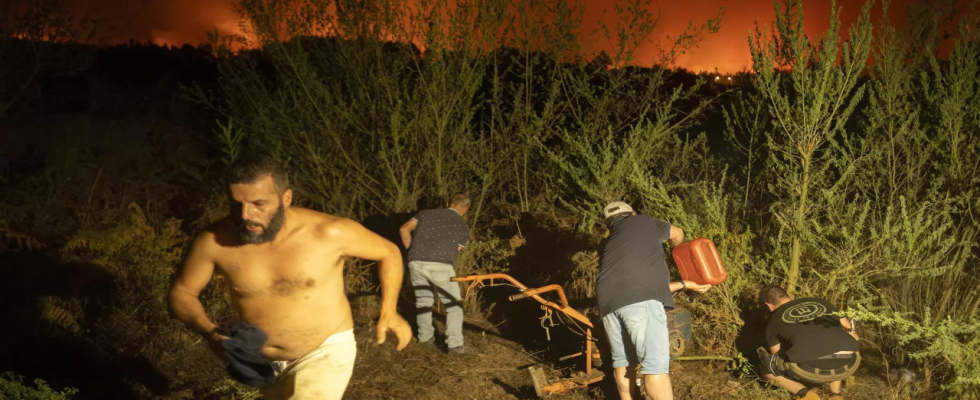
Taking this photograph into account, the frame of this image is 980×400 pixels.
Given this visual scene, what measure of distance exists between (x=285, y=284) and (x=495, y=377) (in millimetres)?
3346

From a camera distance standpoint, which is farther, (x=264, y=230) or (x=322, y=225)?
(x=322, y=225)

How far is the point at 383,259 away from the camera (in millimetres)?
3367

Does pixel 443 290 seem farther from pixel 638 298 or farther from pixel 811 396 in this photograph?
pixel 811 396

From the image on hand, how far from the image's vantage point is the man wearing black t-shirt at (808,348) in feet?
16.0

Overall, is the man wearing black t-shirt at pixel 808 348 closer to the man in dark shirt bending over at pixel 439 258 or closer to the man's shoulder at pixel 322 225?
the man in dark shirt bending over at pixel 439 258

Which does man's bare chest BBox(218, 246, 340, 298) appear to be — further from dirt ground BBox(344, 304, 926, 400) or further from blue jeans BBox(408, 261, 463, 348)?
blue jeans BBox(408, 261, 463, 348)

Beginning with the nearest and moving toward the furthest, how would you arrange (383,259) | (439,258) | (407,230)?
(383,259), (439,258), (407,230)

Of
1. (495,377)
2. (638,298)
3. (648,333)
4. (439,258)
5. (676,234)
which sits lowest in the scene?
(495,377)

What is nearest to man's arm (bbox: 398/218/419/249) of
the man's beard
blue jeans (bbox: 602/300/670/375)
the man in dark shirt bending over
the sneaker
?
the man in dark shirt bending over

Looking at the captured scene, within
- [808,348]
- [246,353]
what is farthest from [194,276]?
[808,348]

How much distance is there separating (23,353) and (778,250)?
7.10 meters

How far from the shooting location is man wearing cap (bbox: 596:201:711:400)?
4551mm

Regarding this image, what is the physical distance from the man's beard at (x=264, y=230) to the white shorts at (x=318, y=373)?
64 centimetres

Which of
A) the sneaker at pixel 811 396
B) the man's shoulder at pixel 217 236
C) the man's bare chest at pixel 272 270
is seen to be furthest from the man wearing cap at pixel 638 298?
the man's shoulder at pixel 217 236
